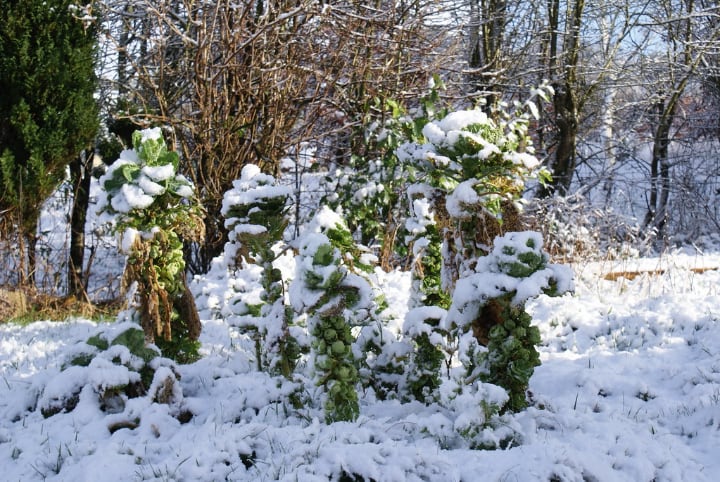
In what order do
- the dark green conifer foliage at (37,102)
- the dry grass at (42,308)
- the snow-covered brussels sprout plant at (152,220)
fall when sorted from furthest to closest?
1. the dark green conifer foliage at (37,102)
2. the dry grass at (42,308)
3. the snow-covered brussels sprout plant at (152,220)

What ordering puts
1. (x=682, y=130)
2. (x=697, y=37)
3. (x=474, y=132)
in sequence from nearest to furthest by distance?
(x=474, y=132), (x=697, y=37), (x=682, y=130)

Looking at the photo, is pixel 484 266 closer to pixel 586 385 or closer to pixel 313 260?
pixel 313 260

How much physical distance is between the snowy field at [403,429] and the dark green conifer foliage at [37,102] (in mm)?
2607

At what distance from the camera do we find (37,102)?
230 inches

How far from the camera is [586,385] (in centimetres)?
289

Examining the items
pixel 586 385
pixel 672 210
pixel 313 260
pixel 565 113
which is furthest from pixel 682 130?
pixel 313 260

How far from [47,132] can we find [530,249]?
5.23m

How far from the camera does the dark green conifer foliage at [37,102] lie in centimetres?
565

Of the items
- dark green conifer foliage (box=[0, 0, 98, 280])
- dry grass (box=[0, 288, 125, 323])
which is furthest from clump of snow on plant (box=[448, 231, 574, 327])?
dark green conifer foliage (box=[0, 0, 98, 280])

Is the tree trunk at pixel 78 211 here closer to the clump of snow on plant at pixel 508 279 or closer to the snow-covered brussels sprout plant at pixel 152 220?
the snow-covered brussels sprout plant at pixel 152 220

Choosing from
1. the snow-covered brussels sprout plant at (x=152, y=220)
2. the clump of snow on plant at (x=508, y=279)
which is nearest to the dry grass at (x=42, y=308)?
the snow-covered brussels sprout plant at (x=152, y=220)

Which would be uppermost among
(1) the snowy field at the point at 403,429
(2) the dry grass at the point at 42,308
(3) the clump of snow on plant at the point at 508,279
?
(3) the clump of snow on plant at the point at 508,279

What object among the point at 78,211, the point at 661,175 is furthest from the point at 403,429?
the point at 661,175

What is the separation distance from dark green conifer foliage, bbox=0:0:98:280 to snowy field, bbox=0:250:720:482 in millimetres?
2607
